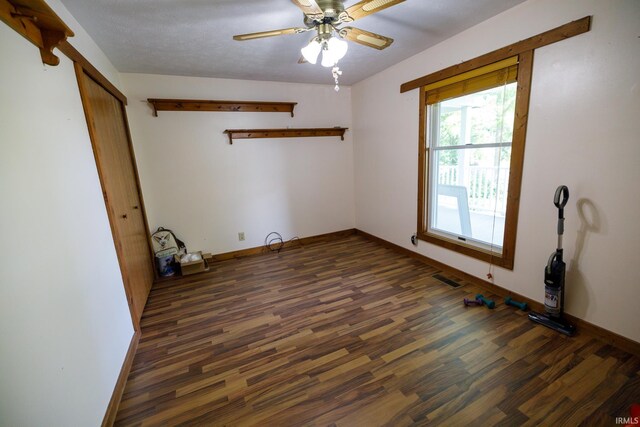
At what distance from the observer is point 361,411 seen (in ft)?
4.89

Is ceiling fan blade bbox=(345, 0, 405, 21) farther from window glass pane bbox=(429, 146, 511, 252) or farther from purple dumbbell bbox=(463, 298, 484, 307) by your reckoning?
purple dumbbell bbox=(463, 298, 484, 307)

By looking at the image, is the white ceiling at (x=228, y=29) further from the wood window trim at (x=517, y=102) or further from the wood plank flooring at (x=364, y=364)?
the wood plank flooring at (x=364, y=364)

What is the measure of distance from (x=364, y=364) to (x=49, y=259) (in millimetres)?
1875

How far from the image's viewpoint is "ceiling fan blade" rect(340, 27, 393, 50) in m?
1.78

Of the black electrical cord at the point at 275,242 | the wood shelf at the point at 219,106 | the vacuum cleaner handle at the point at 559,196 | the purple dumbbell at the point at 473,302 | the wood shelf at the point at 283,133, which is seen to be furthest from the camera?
the black electrical cord at the point at 275,242

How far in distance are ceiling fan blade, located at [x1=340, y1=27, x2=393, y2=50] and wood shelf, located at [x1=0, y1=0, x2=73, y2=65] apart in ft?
5.08

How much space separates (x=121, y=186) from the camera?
2.48m

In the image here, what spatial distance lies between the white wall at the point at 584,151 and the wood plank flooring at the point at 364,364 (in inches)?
15.0

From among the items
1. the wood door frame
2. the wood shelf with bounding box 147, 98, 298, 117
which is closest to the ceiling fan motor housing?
the wood door frame

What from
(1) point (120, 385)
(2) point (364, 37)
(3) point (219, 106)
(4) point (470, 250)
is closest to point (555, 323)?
(4) point (470, 250)

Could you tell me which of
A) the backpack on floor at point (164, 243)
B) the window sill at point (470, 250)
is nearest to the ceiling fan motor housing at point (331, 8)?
the window sill at point (470, 250)

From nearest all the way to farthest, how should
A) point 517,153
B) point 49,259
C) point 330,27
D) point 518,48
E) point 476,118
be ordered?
1. point 49,259
2. point 330,27
3. point 518,48
4. point 517,153
5. point 476,118

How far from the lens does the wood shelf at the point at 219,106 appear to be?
3258 millimetres

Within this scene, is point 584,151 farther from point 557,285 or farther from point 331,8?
point 331,8
